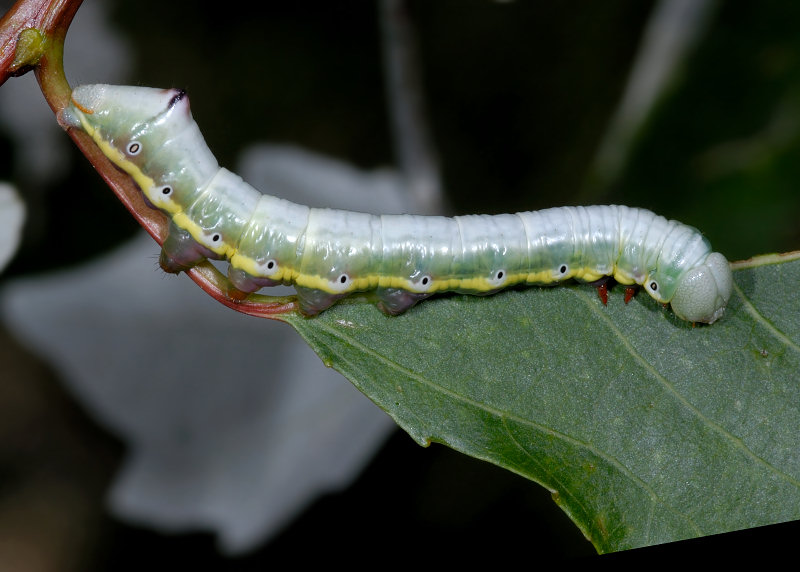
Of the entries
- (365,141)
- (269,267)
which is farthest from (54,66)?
(365,141)

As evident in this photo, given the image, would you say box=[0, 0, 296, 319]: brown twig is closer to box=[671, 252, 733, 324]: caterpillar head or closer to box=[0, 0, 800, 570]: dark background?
box=[671, 252, 733, 324]: caterpillar head

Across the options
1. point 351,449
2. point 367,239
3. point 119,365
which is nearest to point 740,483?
point 367,239

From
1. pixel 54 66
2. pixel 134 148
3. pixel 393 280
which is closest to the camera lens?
pixel 54 66

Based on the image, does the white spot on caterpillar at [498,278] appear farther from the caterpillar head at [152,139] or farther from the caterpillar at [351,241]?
the caterpillar head at [152,139]

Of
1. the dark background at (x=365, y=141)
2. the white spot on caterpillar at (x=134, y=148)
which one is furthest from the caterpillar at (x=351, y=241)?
the dark background at (x=365, y=141)

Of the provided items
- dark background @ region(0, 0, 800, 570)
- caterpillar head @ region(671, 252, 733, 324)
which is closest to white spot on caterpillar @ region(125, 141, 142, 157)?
caterpillar head @ region(671, 252, 733, 324)

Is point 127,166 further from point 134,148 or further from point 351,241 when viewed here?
point 351,241
